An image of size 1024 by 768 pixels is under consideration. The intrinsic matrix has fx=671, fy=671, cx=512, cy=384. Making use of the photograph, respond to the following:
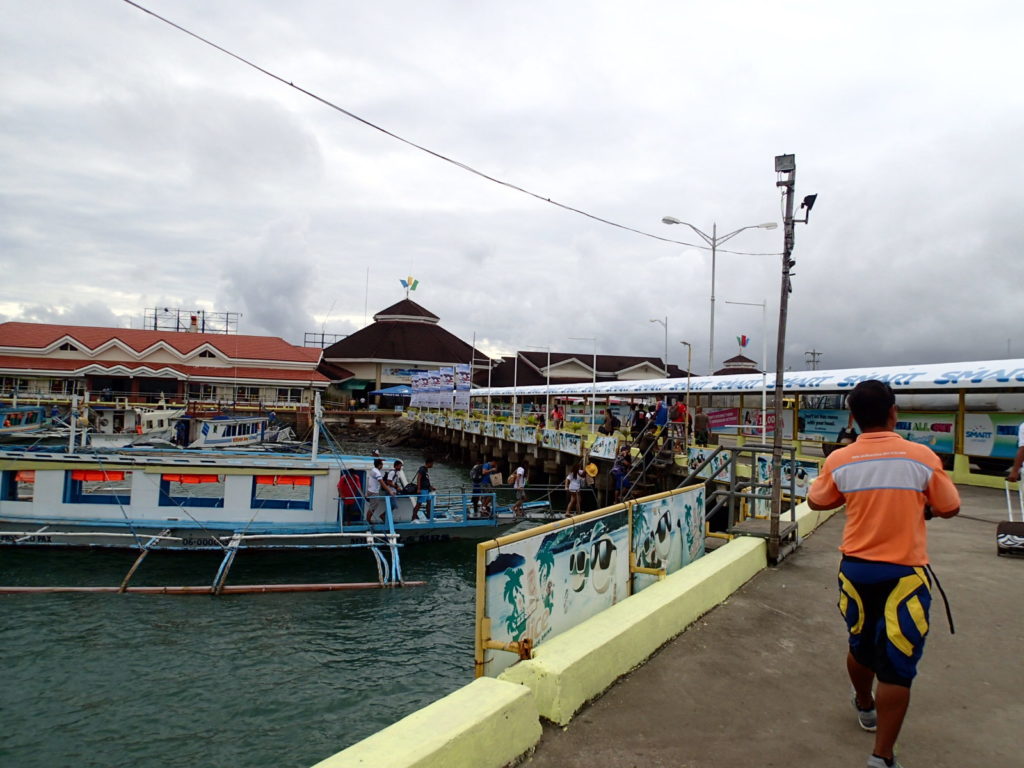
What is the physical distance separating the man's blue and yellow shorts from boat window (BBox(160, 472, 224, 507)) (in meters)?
15.1

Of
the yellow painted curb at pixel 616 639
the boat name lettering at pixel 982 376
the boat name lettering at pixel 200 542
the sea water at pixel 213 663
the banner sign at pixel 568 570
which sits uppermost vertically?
the boat name lettering at pixel 982 376

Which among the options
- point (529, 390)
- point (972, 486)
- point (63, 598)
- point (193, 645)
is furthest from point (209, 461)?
point (529, 390)

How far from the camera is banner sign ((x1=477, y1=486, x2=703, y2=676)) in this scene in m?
4.13

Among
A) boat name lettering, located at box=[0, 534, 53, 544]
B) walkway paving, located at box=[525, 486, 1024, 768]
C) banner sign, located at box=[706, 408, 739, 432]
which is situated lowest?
boat name lettering, located at box=[0, 534, 53, 544]

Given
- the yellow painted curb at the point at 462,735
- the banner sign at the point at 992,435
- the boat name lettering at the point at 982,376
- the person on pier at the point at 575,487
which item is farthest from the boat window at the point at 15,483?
the banner sign at the point at 992,435

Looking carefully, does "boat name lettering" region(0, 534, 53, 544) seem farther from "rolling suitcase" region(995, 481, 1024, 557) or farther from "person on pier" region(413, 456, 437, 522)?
"rolling suitcase" region(995, 481, 1024, 557)

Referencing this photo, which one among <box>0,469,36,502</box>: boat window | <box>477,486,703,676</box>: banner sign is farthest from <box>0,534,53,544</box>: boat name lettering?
<box>477,486,703,676</box>: banner sign

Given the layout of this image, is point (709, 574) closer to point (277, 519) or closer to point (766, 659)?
point (766, 659)

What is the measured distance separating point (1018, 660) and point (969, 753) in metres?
1.91

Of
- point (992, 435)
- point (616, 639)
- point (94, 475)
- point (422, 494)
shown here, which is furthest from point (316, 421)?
point (992, 435)

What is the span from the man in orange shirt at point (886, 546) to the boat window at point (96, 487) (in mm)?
16527

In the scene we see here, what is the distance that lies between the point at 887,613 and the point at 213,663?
9.92 meters

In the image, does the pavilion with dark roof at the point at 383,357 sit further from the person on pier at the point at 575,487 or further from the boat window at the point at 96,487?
the boat window at the point at 96,487

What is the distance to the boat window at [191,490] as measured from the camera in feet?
51.9
